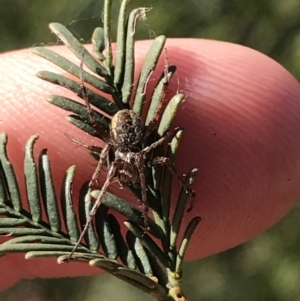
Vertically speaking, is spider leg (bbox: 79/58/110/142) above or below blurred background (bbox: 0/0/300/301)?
above

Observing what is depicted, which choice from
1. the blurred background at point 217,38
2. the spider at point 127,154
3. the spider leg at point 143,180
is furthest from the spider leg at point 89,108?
the blurred background at point 217,38

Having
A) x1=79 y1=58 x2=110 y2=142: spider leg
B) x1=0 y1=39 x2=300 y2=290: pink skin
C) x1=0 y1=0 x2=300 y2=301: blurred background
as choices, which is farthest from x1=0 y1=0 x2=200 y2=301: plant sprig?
x1=0 y1=0 x2=300 y2=301: blurred background

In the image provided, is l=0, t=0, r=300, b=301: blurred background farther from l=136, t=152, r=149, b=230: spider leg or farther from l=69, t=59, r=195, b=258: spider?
l=136, t=152, r=149, b=230: spider leg

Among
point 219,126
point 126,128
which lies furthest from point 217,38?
point 126,128

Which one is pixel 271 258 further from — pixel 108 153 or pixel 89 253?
pixel 89 253

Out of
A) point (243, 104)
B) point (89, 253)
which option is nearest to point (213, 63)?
point (243, 104)

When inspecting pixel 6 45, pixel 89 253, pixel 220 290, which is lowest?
pixel 220 290

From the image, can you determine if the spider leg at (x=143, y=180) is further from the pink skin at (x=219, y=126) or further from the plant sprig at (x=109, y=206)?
the pink skin at (x=219, y=126)

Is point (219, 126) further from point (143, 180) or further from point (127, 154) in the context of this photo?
point (143, 180)
